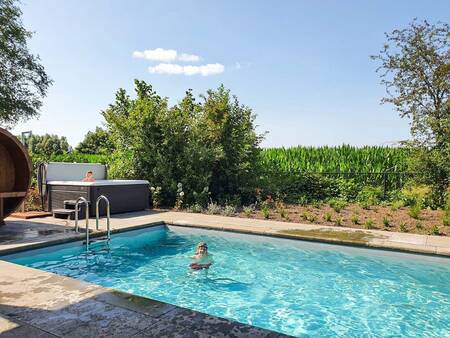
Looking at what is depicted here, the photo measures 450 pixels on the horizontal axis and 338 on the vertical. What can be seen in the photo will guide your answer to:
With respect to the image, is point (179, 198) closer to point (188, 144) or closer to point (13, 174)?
point (188, 144)

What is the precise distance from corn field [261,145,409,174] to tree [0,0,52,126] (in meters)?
14.4

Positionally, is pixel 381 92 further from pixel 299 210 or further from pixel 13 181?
pixel 13 181

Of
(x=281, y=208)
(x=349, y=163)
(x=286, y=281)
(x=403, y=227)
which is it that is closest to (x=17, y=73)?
(x=281, y=208)

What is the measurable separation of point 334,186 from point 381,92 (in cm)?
410

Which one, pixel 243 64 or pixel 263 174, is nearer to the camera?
pixel 243 64

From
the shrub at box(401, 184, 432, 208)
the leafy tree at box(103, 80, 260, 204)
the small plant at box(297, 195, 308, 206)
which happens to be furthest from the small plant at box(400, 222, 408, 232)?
the leafy tree at box(103, 80, 260, 204)

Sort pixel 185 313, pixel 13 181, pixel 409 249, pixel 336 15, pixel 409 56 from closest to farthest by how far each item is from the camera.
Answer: pixel 185 313 → pixel 409 249 → pixel 13 181 → pixel 336 15 → pixel 409 56

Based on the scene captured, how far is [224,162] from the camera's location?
515 inches

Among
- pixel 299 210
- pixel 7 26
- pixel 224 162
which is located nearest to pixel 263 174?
pixel 224 162

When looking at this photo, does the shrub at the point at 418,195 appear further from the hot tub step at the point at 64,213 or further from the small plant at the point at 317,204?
the hot tub step at the point at 64,213

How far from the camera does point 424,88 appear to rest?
1259cm

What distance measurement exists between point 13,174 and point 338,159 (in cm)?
1192

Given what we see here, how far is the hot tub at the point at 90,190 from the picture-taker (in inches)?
377

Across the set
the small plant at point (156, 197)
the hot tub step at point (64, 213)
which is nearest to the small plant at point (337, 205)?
the small plant at point (156, 197)
